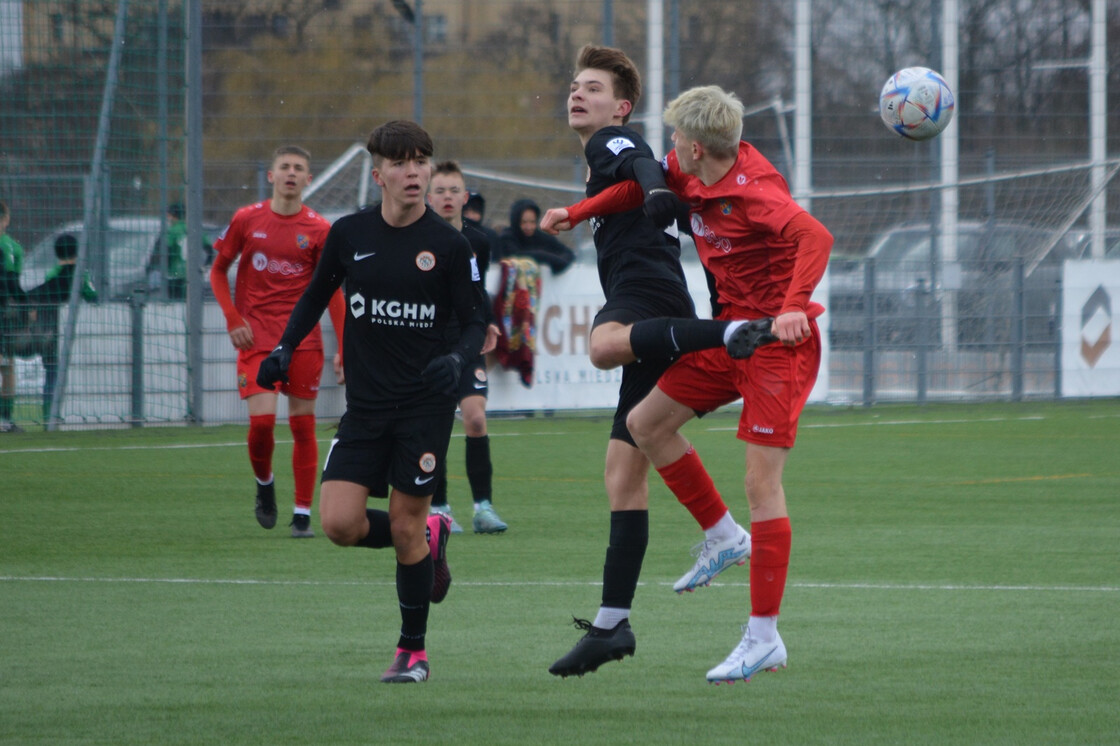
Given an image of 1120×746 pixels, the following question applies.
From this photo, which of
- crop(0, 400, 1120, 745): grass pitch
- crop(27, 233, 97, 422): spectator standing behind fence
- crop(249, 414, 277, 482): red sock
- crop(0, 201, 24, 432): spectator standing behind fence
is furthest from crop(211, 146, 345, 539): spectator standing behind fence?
crop(0, 201, 24, 432): spectator standing behind fence

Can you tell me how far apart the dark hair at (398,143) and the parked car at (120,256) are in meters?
10.7

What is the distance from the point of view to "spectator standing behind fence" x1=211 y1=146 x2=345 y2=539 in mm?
9070

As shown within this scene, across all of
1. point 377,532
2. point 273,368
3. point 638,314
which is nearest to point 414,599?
point 377,532

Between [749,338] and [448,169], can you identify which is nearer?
[749,338]

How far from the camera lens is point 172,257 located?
15977 millimetres

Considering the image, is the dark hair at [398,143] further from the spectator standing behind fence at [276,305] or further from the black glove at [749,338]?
the spectator standing behind fence at [276,305]

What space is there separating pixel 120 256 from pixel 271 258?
704cm

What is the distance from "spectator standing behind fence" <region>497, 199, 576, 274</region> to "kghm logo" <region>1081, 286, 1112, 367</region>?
19.7 ft

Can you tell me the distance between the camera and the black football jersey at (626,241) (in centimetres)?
585

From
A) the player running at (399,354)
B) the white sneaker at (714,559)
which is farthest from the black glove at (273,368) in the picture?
the white sneaker at (714,559)

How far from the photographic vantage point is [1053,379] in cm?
1833

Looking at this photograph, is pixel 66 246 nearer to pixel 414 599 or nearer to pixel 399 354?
pixel 399 354

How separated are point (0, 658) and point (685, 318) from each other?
8.67 feet

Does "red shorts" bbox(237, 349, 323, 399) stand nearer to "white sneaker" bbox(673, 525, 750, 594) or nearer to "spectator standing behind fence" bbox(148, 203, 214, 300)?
"white sneaker" bbox(673, 525, 750, 594)
